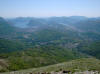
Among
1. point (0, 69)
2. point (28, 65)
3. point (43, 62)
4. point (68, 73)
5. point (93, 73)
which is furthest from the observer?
point (43, 62)

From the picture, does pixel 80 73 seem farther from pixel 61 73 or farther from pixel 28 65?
pixel 28 65

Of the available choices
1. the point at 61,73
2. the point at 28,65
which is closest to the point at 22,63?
the point at 28,65

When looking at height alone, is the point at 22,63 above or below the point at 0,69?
below

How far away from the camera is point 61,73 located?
35656mm

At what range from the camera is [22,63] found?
16475 centimetres

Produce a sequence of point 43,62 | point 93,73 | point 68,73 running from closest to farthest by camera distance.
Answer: point 93,73
point 68,73
point 43,62

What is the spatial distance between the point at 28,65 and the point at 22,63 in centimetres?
990

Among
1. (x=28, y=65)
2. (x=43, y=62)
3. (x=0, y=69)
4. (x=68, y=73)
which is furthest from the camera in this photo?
(x=43, y=62)

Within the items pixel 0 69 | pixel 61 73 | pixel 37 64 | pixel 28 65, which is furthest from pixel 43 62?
pixel 61 73

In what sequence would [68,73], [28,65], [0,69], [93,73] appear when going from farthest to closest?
[28,65] → [0,69] → [68,73] → [93,73]

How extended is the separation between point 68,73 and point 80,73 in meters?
3.67

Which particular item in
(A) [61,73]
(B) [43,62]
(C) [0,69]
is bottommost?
(B) [43,62]

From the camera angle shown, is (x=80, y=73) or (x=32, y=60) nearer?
(x=80, y=73)

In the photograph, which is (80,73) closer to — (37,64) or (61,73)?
(61,73)
